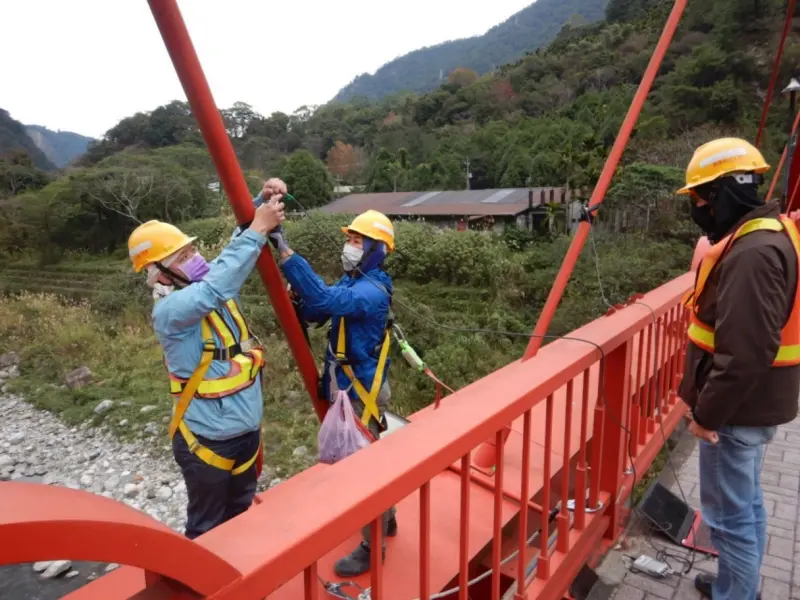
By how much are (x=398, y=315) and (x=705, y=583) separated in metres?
12.1

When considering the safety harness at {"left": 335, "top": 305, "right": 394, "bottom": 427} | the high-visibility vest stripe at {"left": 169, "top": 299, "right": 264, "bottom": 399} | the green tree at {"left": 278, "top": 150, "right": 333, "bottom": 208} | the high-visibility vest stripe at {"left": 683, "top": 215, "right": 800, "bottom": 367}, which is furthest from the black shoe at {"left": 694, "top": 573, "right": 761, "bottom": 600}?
the green tree at {"left": 278, "top": 150, "right": 333, "bottom": 208}

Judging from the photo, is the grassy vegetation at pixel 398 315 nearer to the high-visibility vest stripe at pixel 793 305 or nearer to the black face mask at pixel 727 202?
the high-visibility vest stripe at pixel 793 305

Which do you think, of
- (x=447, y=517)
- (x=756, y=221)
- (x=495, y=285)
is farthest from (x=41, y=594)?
(x=495, y=285)

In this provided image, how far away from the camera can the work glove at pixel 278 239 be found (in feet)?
7.21

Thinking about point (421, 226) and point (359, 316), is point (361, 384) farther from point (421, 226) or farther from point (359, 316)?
point (421, 226)

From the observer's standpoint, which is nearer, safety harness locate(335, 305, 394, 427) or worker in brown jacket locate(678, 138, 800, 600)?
worker in brown jacket locate(678, 138, 800, 600)

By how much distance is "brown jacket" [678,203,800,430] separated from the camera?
1.73 metres

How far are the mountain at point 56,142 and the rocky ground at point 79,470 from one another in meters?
4.65

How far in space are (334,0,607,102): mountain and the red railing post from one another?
14117cm

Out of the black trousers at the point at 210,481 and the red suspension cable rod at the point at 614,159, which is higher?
the red suspension cable rod at the point at 614,159

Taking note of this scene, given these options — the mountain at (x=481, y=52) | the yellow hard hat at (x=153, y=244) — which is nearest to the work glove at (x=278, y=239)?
the yellow hard hat at (x=153, y=244)

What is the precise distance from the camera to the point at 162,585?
809mm

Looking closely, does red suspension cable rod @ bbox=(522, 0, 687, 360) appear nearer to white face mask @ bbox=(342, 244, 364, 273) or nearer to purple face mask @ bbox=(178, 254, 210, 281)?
white face mask @ bbox=(342, 244, 364, 273)

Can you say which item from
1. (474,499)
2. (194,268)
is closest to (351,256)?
(194,268)
